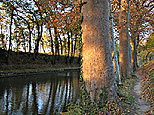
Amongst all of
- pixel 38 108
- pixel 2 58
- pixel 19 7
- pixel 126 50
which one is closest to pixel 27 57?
pixel 2 58

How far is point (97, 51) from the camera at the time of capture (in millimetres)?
4684

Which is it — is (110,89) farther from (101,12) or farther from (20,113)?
(20,113)

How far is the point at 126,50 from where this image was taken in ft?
42.4

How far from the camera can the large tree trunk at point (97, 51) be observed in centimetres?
463

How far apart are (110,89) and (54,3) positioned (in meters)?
9.74

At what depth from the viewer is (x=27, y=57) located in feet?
88.0

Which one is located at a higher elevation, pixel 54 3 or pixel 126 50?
pixel 54 3

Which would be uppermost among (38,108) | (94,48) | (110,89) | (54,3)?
(54,3)

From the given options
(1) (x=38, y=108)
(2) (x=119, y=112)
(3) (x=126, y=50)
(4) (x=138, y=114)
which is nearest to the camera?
(2) (x=119, y=112)

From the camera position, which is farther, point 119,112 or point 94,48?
point 94,48

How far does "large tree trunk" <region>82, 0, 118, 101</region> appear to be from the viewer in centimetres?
463

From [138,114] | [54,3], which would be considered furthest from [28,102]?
[54,3]

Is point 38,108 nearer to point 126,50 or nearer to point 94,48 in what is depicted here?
point 94,48

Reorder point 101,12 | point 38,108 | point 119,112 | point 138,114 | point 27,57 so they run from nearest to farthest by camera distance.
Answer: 1. point 119,112
2. point 138,114
3. point 101,12
4. point 38,108
5. point 27,57
